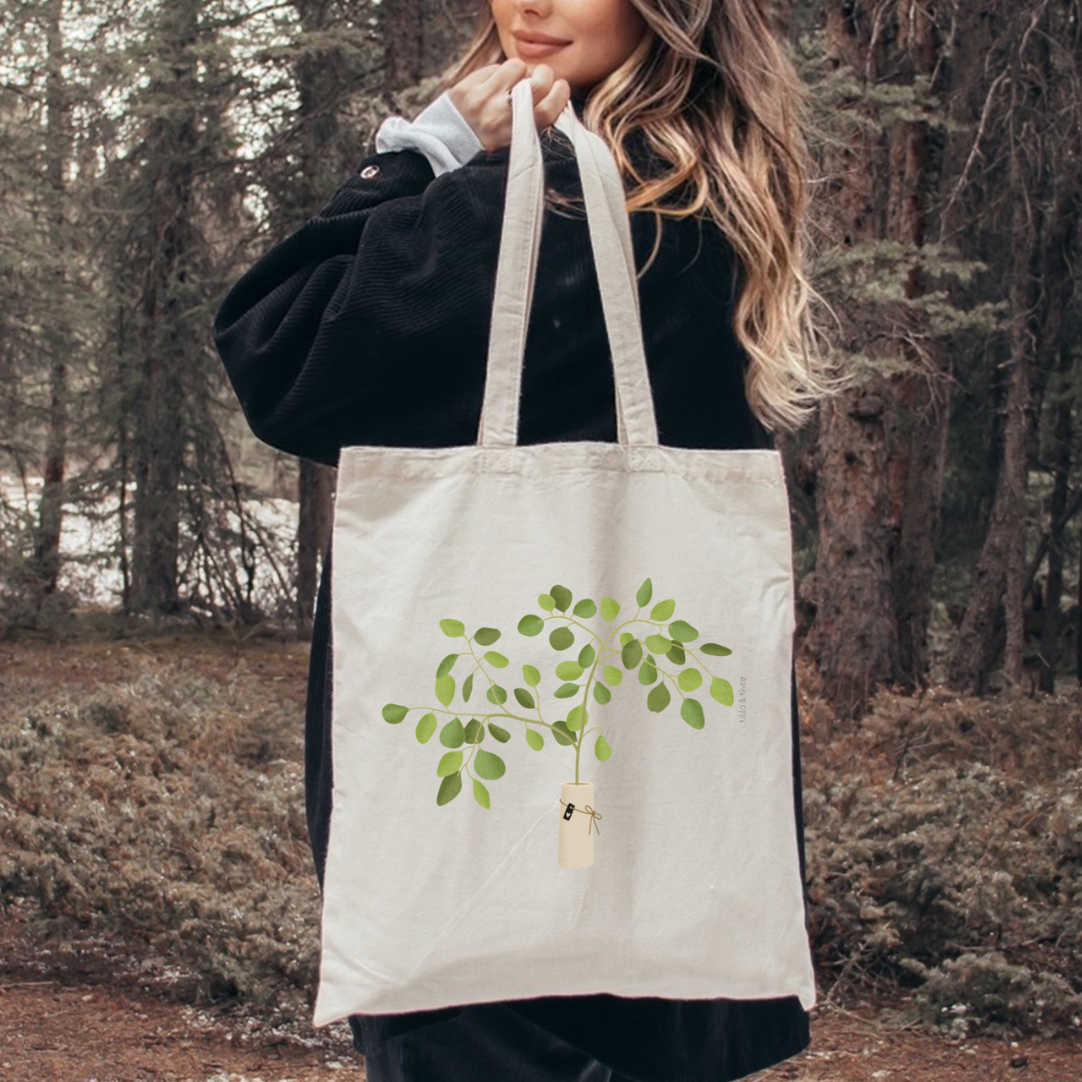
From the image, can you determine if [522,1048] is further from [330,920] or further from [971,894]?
[971,894]

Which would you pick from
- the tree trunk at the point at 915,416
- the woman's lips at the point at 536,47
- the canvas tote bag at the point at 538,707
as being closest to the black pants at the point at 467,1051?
the canvas tote bag at the point at 538,707

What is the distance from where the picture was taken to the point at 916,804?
534 centimetres

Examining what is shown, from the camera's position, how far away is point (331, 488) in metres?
14.6

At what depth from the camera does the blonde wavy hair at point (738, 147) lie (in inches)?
67.5

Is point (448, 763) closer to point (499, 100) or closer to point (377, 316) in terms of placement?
point (377, 316)

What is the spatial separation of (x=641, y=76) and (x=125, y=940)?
4.12 meters

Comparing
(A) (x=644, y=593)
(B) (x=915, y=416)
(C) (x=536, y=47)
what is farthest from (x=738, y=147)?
(B) (x=915, y=416)

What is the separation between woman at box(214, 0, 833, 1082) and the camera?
161cm

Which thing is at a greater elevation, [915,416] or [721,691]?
[915,416]

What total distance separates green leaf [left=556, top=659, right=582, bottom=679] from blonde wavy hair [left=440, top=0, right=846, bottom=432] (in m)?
0.39

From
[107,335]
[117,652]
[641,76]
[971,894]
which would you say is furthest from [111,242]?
[641,76]

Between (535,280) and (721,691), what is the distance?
1.47ft

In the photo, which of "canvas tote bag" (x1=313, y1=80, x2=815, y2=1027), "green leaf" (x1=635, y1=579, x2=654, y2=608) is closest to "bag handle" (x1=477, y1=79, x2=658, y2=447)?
"canvas tote bag" (x1=313, y1=80, x2=815, y2=1027)

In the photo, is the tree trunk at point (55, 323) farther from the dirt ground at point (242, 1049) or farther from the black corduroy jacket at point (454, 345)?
the black corduroy jacket at point (454, 345)
